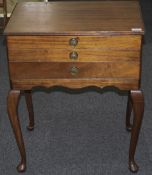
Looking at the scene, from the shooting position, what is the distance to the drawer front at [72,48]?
1690 millimetres

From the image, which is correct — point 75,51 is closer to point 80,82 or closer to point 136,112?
point 80,82

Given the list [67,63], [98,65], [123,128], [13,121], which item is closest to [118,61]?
[98,65]

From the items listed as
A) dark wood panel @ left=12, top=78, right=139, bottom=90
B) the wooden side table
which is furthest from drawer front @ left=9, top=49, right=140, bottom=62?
dark wood panel @ left=12, top=78, right=139, bottom=90

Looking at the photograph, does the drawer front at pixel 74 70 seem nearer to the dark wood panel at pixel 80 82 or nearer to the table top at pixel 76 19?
the dark wood panel at pixel 80 82

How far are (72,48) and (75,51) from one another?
19mm

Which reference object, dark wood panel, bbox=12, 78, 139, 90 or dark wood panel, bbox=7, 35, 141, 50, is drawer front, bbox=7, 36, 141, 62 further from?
dark wood panel, bbox=12, 78, 139, 90

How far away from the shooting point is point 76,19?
6.01ft

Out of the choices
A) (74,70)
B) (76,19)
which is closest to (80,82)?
(74,70)

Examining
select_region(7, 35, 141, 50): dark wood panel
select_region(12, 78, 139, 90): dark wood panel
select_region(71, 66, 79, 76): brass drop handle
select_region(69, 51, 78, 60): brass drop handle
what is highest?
select_region(7, 35, 141, 50): dark wood panel

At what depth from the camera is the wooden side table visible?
66.4 inches

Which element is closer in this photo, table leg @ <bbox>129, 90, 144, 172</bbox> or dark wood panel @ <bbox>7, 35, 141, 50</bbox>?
dark wood panel @ <bbox>7, 35, 141, 50</bbox>

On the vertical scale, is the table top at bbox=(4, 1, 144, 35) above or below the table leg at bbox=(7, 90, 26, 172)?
above

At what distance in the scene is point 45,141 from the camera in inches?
91.5

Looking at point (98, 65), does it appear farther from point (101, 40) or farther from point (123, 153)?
point (123, 153)
